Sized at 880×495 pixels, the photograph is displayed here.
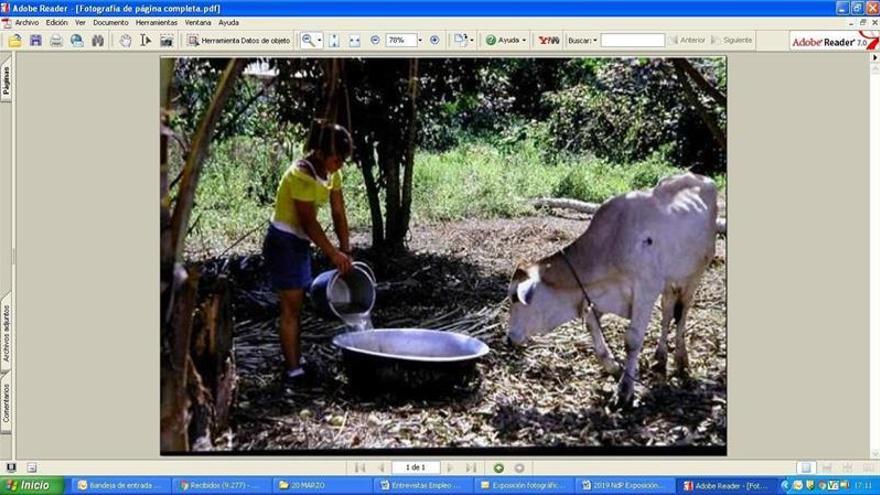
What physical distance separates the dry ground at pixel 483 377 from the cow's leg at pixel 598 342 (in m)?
0.07

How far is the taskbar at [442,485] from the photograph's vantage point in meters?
3.21

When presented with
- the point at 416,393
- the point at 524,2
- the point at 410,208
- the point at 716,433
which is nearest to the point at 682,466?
the point at 716,433

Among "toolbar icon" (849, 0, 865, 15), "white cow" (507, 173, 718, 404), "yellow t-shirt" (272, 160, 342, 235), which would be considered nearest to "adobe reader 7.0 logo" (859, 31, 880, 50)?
"toolbar icon" (849, 0, 865, 15)

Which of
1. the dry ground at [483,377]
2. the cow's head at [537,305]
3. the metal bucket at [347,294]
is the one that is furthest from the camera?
the cow's head at [537,305]

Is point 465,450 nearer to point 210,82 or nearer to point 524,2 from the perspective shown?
point 524,2

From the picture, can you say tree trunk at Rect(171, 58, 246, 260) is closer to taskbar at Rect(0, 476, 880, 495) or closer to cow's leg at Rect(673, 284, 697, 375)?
taskbar at Rect(0, 476, 880, 495)

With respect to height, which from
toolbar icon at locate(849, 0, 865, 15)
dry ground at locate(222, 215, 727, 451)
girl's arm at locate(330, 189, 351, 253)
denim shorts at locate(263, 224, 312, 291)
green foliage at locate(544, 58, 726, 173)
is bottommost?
dry ground at locate(222, 215, 727, 451)

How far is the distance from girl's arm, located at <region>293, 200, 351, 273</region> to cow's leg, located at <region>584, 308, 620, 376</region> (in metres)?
1.02

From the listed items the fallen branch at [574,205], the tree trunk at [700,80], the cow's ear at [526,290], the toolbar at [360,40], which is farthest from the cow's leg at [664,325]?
the toolbar at [360,40]

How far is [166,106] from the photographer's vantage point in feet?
10.9

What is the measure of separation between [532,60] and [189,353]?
142cm

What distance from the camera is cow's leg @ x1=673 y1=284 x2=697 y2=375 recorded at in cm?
444

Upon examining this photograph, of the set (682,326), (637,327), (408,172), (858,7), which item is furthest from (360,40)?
(682,326)

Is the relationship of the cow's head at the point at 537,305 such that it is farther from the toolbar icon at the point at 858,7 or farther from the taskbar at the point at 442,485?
the toolbar icon at the point at 858,7
